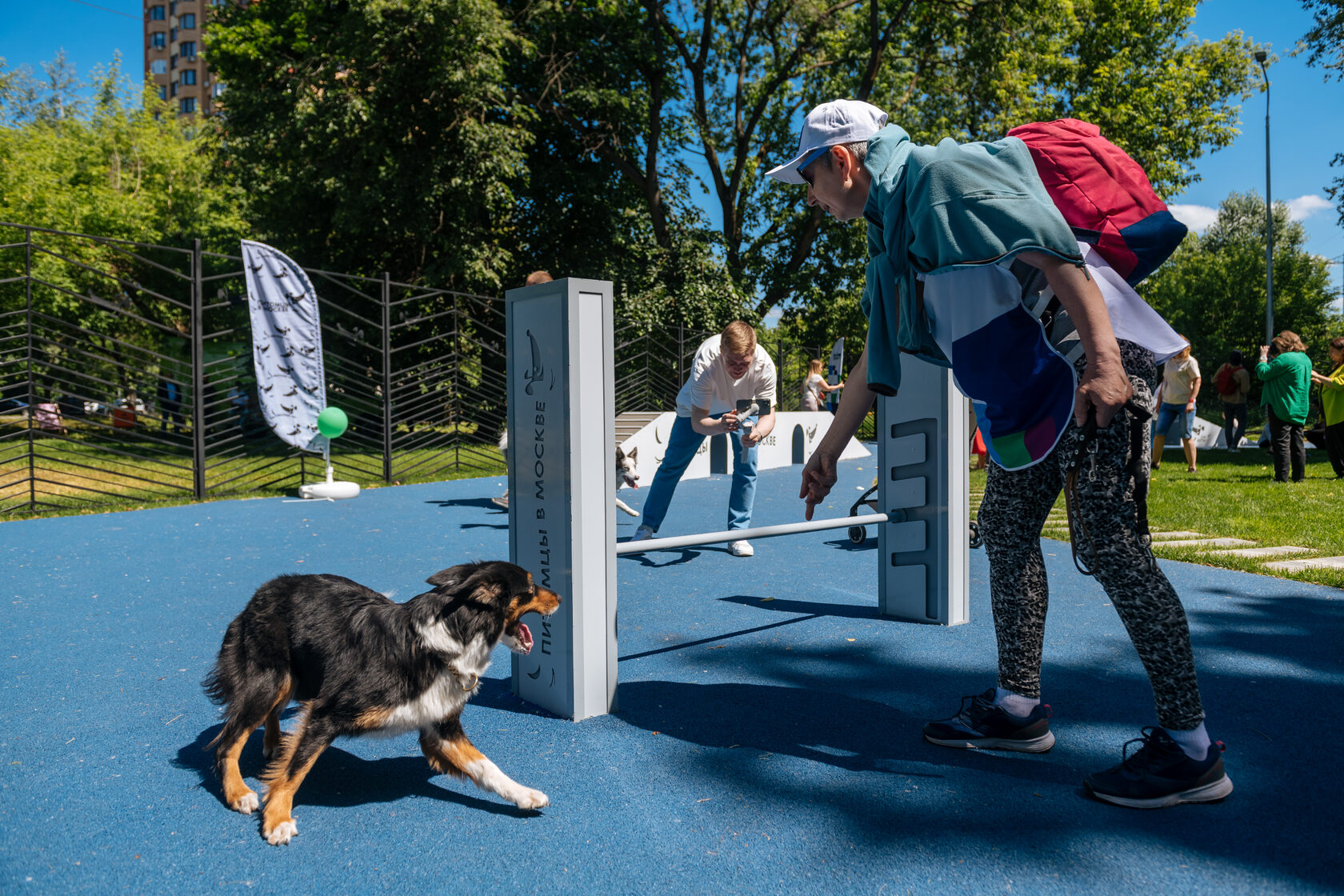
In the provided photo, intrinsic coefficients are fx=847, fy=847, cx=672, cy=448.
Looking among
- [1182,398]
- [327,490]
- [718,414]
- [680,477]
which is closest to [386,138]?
[327,490]

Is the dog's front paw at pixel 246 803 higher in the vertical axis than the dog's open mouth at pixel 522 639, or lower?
lower

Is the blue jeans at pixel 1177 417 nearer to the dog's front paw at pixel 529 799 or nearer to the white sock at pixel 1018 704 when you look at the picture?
the white sock at pixel 1018 704

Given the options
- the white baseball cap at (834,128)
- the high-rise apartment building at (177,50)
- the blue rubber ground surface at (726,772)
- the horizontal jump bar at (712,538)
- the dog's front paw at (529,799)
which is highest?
the high-rise apartment building at (177,50)

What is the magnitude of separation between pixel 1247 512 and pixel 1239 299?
4024 centimetres

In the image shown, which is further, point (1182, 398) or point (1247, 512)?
point (1182, 398)

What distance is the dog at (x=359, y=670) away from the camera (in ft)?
7.73

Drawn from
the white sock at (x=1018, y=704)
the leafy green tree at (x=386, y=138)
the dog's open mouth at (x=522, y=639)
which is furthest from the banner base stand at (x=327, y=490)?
the white sock at (x=1018, y=704)

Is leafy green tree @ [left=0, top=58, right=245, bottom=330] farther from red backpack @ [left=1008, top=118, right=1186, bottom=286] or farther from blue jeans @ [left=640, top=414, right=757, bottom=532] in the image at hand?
red backpack @ [left=1008, top=118, right=1186, bottom=286]

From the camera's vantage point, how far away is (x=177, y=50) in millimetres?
83000

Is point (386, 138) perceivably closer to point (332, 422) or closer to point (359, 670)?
point (332, 422)

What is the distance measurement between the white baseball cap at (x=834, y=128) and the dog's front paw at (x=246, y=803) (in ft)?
7.94

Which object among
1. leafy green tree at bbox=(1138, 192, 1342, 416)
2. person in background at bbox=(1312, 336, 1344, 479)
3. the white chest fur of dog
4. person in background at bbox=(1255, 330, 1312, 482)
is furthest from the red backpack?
leafy green tree at bbox=(1138, 192, 1342, 416)

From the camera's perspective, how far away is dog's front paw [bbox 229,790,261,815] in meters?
2.43

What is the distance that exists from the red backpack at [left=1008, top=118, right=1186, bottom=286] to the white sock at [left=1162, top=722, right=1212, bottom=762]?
1.24m
